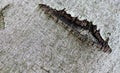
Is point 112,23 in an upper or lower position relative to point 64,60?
upper

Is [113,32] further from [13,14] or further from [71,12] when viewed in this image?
[13,14]

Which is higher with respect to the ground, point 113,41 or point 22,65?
point 113,41

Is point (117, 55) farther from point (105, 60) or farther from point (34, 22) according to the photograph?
point (34, 22)

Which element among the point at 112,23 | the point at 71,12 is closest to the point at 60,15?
the point at 71,12

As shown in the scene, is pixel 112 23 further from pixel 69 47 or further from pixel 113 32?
pixel 69 47

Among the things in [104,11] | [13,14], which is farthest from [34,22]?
[104,11]

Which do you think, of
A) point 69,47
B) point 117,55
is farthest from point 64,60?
point 117,55
